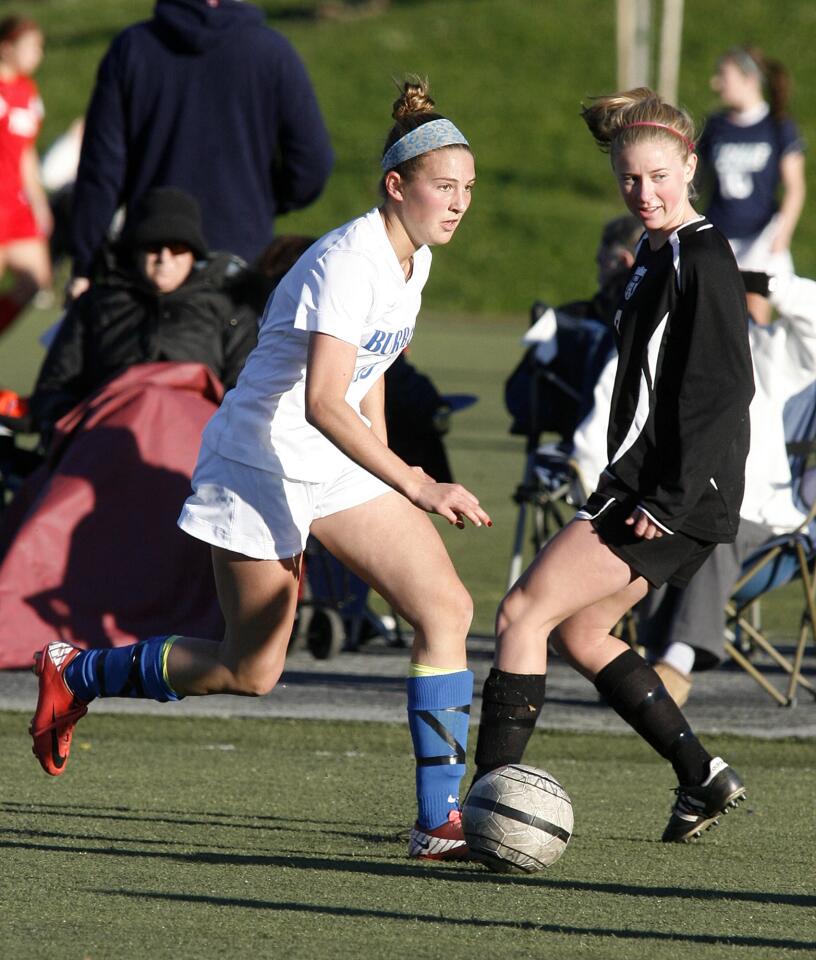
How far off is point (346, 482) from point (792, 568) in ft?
9.07

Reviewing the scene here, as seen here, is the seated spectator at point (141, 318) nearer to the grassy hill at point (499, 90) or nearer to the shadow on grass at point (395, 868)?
the shadow on grass at point (395, 868)

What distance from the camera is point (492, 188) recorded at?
35.9 metres

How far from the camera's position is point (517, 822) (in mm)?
4371

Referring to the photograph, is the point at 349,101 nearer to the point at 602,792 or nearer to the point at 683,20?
the point at 683,20

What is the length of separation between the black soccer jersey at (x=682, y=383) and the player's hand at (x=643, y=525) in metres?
0.02

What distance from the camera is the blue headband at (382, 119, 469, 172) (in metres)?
4.53

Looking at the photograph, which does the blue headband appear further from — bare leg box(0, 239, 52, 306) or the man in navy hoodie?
bare leg box(0, 239, 52, 306)

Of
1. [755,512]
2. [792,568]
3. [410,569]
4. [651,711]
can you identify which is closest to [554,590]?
[410,569]

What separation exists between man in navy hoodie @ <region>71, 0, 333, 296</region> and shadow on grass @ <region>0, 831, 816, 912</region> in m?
3.88

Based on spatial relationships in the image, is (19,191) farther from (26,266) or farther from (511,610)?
(511,610)

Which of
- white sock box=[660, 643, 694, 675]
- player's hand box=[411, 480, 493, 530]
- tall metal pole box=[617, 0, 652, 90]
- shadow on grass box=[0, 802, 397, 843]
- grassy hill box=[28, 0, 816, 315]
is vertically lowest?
grassy hill box=[28, 0, 816, 315]

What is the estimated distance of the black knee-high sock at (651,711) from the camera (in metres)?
4.89

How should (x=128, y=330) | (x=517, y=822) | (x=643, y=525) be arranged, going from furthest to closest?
(x=128, y=330)
(x=643, y=525)
(x=517, y=822)

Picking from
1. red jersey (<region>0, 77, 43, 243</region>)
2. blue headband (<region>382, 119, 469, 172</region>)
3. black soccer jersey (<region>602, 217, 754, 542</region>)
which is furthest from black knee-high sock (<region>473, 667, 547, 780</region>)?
red jersey (<region>0, 77, 43, 243</region>)
